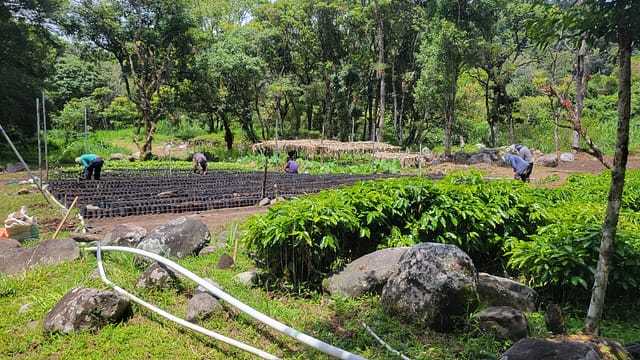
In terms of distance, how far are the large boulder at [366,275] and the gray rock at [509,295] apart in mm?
931

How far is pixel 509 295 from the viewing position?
4227 mm

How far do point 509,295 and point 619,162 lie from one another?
1916 mm

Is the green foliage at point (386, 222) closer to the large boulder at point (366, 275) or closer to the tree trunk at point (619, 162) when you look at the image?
the large boulder at point (366, 275)

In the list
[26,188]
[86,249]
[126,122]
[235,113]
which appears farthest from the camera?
[126,122]

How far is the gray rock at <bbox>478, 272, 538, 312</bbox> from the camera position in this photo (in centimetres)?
419

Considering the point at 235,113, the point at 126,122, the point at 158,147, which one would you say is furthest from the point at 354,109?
the point at 126,122

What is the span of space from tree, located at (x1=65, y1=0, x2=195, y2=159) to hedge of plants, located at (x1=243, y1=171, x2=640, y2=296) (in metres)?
22.7

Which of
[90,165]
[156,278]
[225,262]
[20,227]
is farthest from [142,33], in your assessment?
[156,278]

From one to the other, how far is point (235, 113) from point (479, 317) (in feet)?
93.7

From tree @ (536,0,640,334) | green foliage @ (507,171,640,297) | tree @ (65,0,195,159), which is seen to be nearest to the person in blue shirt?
tree @ (65,0,195,159)

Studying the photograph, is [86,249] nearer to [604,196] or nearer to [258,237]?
[258,237]

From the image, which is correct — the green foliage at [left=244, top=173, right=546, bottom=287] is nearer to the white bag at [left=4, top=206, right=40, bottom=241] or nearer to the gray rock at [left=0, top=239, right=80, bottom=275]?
the gray rock at [left=0, top=239, right=80, bottom=275]

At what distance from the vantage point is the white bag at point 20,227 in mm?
6723

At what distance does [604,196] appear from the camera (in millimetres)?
6500
